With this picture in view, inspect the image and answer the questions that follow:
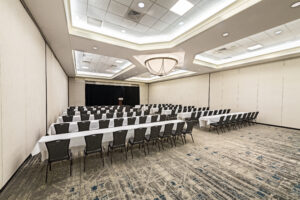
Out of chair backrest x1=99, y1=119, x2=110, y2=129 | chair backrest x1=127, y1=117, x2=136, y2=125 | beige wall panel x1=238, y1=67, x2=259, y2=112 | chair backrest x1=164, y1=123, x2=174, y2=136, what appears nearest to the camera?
chair backrest x1=164, y1=123, x2=174, y2=136

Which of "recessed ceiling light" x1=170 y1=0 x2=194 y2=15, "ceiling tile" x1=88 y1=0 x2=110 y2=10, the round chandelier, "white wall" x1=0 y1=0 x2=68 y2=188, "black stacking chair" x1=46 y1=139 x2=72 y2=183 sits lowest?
"black stacking chair" x1=46 y1=139 x2=72 y2=183

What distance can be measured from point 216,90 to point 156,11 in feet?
27.9

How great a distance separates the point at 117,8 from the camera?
3393mm

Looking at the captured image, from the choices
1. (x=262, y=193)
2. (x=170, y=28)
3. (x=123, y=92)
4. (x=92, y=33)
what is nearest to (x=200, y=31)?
(x=170, y=28)

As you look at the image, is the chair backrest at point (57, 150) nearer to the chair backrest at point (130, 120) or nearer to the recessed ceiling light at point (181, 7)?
the chair backrest at point (130, 120)

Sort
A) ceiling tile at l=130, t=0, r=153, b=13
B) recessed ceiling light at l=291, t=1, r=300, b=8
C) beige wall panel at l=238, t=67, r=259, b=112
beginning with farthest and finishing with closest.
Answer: beige wall panel at l=238, t=67, r=259, b=112 < ceiling tile at l=130, t=0, r=153, b=13 < recessed ceiling light at l=291, t=1, r=300, b=8

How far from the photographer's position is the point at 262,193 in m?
2.13

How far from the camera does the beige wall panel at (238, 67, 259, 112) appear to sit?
7.71 metres

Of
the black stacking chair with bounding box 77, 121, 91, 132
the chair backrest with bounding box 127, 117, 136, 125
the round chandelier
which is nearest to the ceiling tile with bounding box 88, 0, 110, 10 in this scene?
the round chandelier

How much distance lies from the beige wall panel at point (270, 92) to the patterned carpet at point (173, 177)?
410cm

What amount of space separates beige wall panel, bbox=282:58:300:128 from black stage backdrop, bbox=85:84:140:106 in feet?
47.3

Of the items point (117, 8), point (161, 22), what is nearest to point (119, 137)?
point (117, 8)

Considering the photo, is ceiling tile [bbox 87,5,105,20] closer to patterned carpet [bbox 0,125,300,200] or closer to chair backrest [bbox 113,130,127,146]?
chair backrest [bbox 113,130,127,146]

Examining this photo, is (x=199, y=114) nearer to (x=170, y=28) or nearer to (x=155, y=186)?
(x=170, y=28)
